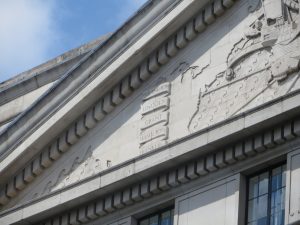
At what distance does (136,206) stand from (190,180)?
1.49 meters

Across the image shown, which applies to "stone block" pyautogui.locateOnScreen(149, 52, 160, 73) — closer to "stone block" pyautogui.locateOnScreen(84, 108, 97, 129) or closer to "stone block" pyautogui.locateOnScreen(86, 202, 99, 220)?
"stone block" pyautogui.locateOnScreen(84, 108, 97, 129)

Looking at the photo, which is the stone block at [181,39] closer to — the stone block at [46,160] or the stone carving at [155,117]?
the stone carving at [155,117]

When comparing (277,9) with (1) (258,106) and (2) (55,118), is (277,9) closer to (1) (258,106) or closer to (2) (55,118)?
(1) (258,106)

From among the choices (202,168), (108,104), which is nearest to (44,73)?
(108,104)

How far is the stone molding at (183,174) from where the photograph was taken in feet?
142

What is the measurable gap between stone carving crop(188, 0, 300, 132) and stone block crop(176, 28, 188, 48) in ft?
4.44

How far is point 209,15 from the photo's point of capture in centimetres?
4594

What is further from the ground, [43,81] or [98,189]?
[43,81]

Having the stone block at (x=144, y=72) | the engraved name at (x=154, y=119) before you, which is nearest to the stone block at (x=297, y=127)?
the engraved name at (x=154, y=119)

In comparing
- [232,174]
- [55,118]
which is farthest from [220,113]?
[55,118]

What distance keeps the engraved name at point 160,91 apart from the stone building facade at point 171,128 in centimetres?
A: 3

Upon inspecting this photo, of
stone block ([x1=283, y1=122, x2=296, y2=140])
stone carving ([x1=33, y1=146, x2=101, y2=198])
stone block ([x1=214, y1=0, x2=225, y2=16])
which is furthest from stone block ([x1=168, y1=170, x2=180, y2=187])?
stone block ([x1=214, y1=0, x2=225, y2=16])

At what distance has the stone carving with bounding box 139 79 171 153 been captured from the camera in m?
45.7

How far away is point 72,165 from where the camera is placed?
156 ft
